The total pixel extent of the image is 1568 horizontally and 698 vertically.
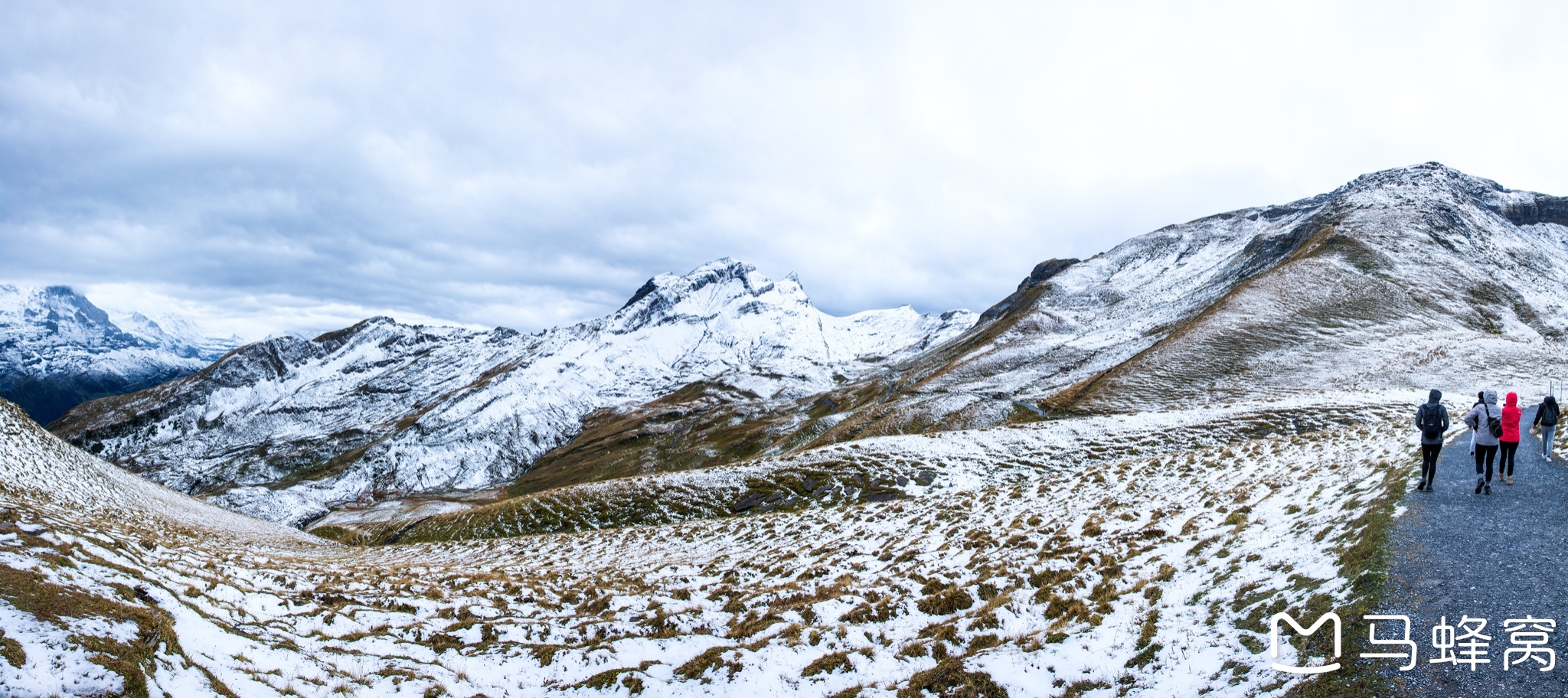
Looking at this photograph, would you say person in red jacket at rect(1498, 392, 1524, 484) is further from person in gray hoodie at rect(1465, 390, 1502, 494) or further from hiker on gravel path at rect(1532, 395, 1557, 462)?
hiker on gravel path at rect(1532, 395, 1557, 462)

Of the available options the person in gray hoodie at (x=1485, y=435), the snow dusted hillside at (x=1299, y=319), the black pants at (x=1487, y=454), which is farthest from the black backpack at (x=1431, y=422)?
the snow dusted hillside at (x=1299, y=319)

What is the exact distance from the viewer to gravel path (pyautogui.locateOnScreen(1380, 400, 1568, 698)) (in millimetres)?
7133

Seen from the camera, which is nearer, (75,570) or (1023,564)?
(75,570)

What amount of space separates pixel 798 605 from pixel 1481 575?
38.8ft

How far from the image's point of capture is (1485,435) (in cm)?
1556

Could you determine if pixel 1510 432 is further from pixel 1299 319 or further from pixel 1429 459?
pixel 1299 319

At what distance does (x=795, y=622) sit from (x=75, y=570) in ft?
44.7

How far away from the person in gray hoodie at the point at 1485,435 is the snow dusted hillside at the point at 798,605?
1.75 m

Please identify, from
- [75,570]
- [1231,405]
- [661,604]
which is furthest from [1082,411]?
[75,570]

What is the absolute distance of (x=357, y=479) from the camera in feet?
614

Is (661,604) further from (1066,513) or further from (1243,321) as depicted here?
(1243,321)

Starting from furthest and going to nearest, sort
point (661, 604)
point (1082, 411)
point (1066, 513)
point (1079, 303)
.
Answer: point (1079, 303) < point (1082, 411) < point (1066, 513) < point (661, 604)

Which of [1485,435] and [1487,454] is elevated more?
[1485,435]

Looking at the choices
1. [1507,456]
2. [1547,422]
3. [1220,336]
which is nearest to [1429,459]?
[1507,456]
